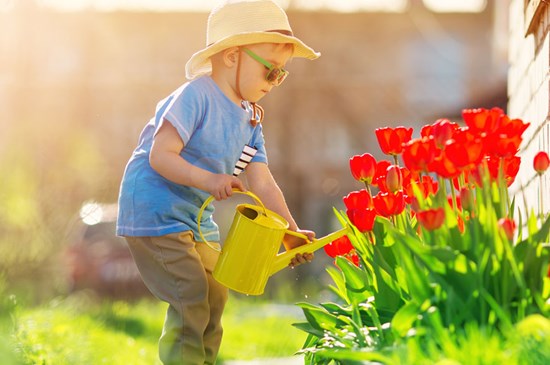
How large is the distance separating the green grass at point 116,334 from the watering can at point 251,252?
678mm

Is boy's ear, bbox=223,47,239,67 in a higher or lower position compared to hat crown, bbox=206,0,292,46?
lower

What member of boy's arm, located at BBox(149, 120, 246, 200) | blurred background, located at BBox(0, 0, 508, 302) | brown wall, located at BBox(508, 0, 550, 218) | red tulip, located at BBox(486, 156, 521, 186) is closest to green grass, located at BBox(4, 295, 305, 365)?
boy's arm, located at BBox(149, 120, 246, 200)

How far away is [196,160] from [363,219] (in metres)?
0.72

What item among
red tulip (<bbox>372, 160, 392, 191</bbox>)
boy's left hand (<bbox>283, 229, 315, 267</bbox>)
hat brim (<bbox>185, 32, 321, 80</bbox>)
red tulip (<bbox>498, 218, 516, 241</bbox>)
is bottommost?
boy's left hand (<bbox>283, 229, 315, 267</bbox>)

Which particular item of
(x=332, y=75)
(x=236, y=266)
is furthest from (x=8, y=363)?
(x=332, y=75)

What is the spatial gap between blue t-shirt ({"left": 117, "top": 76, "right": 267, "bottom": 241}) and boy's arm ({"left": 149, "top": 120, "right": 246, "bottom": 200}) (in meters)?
0.04

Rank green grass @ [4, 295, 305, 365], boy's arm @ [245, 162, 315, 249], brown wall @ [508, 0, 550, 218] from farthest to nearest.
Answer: green grass @ [4, 295, 305, 365] → boy's arm @ [245, 162, 315, 249] → brown wall @ [508, 0, 550, 218]

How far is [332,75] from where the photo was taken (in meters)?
21.8

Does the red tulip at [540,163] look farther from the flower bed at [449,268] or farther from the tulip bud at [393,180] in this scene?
the tulip bud at [393,180]

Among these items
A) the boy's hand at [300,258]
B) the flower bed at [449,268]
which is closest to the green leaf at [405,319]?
the flower bed at [449,268]

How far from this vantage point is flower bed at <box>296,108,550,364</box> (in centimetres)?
213

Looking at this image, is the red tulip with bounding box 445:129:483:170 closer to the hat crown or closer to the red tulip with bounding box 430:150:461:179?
the red tulip with bounding box 430:150:461:179

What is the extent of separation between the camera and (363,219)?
270 cm

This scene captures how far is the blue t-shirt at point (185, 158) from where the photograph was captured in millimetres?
3111
